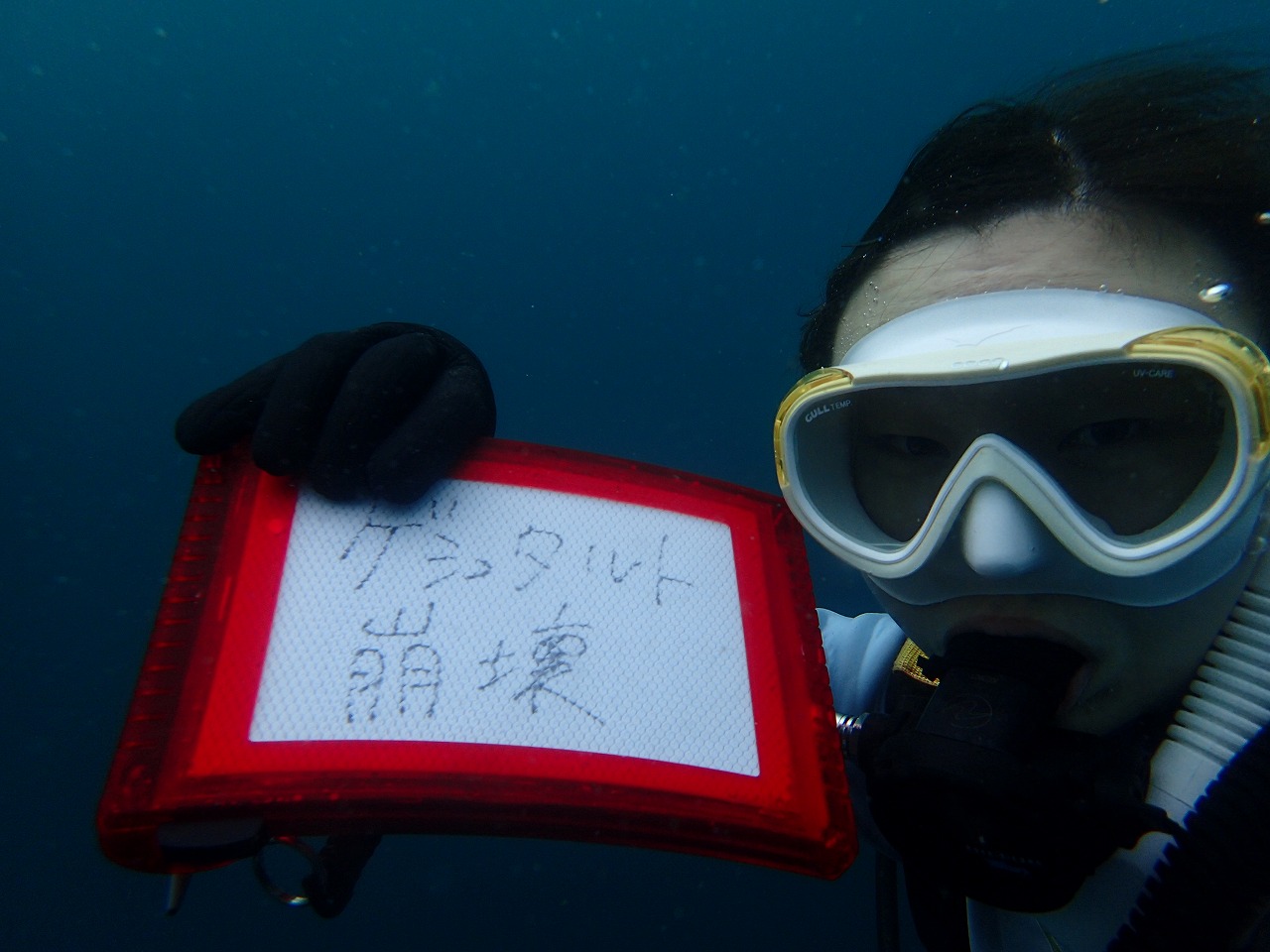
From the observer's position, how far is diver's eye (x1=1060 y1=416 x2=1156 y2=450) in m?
1.00

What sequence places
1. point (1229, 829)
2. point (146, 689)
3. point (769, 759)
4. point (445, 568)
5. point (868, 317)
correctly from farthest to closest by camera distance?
point (868, 317) → point (445, 568) → point (769, 759) → point (146, 689) → point (1229, 829)

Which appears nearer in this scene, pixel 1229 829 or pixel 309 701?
pixel 1229 829

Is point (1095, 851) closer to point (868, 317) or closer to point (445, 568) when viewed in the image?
point (868, 317)

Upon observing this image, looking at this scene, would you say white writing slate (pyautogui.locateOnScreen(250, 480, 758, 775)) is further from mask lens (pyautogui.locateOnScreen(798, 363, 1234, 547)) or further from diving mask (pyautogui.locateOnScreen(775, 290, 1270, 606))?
mask lens (pyautogui.locateOnScreen(798, 363, 1234, 547))

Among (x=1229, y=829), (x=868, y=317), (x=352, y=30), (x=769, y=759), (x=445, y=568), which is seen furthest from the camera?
(x=352, y=30)

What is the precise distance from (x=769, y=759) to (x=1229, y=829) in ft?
1.83

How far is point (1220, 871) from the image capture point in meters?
0.77

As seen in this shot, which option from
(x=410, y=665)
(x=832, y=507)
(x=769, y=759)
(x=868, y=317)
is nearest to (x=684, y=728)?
(x=769, y=759)

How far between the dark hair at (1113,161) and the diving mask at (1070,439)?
23 centimetres

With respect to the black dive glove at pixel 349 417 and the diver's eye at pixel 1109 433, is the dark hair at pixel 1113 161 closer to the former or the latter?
the diver's eye at pixel 1109 433

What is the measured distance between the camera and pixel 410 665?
0.96 meters

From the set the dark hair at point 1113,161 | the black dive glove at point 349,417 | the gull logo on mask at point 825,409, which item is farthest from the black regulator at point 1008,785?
the black dive glove at point 349,417

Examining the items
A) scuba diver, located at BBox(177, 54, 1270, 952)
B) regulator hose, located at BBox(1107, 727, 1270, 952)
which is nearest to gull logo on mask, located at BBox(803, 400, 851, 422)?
scuba diver, located at BBox(177, 54, 1270, 952)

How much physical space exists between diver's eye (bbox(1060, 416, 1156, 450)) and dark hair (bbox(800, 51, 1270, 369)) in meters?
0.30
